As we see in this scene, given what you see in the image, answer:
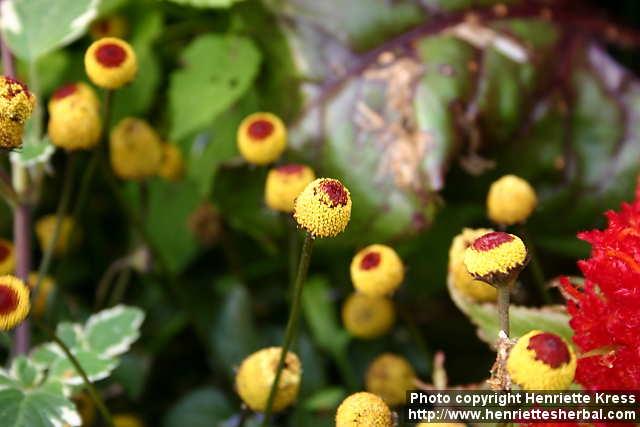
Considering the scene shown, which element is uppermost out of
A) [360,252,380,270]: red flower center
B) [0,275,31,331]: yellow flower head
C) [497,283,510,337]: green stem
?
[360,252,380,270]: red flower center

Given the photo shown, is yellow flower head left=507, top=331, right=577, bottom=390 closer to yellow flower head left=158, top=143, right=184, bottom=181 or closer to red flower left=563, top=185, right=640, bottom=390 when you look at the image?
red flower left=563, top=185, right=640, bottom=390

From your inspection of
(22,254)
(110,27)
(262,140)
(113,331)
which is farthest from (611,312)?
(110,27)

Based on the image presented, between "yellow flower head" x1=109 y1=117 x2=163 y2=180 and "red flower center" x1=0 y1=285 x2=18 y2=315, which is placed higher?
"yellow flower head" x1=109 y1=117 x2=163 y2=180

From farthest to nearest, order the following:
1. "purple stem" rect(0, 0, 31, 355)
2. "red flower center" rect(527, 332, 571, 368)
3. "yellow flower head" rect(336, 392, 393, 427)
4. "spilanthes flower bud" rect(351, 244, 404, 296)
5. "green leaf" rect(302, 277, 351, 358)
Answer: "green leaf" rect(302, 277, 351, 358)
"purple stem" rect(0, 0, 31, 355)
"spilanthes flower bud" rect(351, 244, 404, 296)
"yellow flower head" rect(336, 392, 393, 427)
"red flower center" rect(527, 332, 571, 368)

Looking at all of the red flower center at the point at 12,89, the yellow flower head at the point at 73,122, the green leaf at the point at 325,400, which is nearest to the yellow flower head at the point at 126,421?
the green leaf at the point at 325,400

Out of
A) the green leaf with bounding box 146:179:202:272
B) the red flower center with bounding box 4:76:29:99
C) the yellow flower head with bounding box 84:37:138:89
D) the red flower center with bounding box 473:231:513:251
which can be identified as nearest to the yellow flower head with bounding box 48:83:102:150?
the yellow flower head with bounding box 84:37:138:89

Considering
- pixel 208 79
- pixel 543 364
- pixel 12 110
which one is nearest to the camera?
pixel 543 364

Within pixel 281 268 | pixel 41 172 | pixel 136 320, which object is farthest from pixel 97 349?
pixel 281 268

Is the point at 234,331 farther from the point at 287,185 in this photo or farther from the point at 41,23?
the point at 41,23
